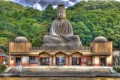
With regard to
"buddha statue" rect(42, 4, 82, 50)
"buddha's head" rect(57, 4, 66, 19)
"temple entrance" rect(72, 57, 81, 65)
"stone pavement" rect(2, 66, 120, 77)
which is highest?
"buddha's head" rect(57, 4, 66, 19)

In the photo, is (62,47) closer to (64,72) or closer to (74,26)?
(64,72)

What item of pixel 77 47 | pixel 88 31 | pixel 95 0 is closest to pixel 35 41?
pixel 88 31

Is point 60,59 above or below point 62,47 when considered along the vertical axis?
below

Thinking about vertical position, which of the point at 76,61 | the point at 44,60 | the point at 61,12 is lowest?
the point at 76,61

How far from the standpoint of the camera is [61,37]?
36031 millimetres

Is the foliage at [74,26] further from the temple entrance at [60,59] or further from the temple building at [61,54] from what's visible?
the temple entrance at [60,59]

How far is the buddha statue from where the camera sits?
35.0 meters

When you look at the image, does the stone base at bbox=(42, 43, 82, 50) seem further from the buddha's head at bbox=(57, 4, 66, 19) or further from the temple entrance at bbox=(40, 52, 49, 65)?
the buddha's head at bbox=(57, 4, 66, 19)

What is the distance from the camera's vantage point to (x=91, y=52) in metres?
34.2

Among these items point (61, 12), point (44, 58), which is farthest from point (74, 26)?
point (44, 58)

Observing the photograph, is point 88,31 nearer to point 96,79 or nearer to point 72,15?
point 72,15

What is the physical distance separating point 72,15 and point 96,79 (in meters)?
44.8

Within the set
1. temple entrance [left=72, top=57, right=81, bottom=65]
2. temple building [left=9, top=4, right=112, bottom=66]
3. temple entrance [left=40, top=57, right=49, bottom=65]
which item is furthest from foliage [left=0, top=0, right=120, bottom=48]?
temple entrance [left=72, top=57, right=81, bottom=65]

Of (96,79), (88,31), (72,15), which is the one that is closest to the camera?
(96,79)
